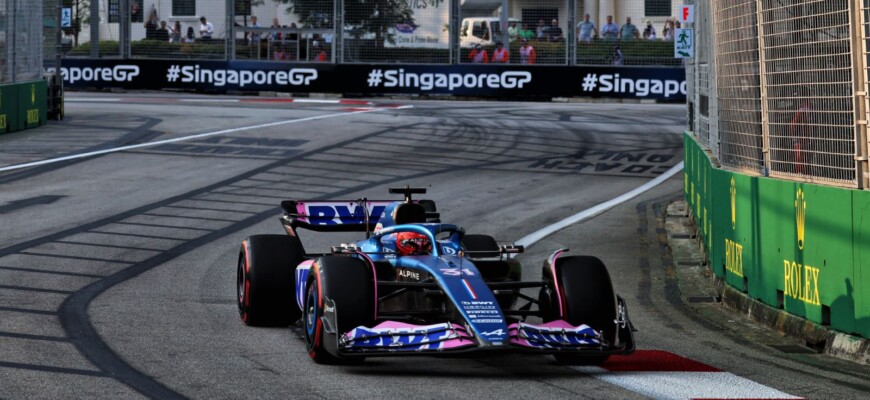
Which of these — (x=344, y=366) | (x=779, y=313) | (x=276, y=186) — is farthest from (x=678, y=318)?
(x=276, y=186)

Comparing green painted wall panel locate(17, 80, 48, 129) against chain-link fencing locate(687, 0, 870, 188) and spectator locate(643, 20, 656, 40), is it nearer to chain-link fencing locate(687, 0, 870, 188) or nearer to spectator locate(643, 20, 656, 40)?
spectator locate(643, 20, 656, 40)

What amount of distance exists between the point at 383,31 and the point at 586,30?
5.60m

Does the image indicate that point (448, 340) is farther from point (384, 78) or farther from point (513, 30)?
point (384, 78)

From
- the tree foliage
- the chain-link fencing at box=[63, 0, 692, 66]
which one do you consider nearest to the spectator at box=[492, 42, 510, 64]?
the chain-link fencing at box=[63, 0, 692, 66]

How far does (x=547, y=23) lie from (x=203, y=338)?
85.6 ft

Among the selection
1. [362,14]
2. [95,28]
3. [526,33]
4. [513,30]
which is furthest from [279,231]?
[95,28]

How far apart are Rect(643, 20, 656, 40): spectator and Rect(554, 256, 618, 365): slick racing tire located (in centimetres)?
2586

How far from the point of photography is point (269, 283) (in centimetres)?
917

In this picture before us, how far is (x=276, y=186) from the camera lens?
1811 centimetres

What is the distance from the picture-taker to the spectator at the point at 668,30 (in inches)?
1310

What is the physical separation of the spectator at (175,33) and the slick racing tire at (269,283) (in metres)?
27.1

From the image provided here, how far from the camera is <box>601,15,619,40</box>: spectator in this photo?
3322cm

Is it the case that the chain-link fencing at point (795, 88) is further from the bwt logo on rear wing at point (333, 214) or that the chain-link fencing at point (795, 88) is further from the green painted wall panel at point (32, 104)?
the green painted wall panel at point (32, 104)

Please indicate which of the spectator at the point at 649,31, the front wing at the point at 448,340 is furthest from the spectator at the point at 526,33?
the front wing at the point at 448,340
